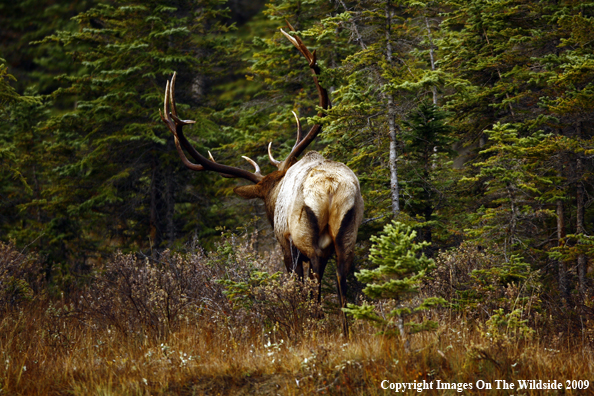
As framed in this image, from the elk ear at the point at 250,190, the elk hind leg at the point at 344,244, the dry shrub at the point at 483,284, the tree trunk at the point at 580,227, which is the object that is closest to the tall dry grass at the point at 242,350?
the dry shrub at the point at 483,284

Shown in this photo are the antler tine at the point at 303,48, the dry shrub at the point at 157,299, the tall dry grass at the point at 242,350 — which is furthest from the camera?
the antler tine at the point at 303,48

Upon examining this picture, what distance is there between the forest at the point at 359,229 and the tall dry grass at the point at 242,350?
27 millimetres

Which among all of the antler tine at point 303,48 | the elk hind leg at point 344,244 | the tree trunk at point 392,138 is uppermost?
the antler tine at point 303,48

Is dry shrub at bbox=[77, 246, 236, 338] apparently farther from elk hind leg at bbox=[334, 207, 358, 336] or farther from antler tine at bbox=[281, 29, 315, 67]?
antler tine at bbox=[281, 29, 315, 67]

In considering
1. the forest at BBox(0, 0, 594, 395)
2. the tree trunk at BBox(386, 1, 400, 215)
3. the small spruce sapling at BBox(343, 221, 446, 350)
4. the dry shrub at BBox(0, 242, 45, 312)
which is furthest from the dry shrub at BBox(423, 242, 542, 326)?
the dry shrub at BBox(0, 242, 45, 312)

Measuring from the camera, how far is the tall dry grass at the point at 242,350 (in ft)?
13.6

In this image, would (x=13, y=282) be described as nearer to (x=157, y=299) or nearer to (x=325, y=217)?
(x=157, y=299)

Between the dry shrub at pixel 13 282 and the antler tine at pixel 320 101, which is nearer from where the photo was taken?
the dry shrub at pixel 13 282

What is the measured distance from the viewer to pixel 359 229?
8.18 m

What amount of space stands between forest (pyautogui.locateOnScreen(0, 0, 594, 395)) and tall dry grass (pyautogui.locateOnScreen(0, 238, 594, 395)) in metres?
0.03

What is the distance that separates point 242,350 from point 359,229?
12.1 feet

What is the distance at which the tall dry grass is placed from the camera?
13.6 ft

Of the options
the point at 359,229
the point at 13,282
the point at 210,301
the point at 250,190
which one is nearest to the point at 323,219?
the point at 210,301

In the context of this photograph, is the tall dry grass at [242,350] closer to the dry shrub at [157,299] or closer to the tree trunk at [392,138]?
the dry shrub at [157,299]
